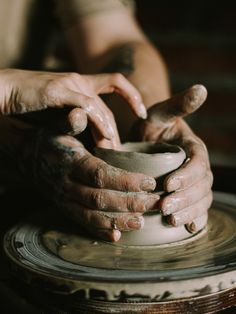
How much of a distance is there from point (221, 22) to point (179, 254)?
1980 mm

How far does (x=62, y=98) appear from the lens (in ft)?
3.95

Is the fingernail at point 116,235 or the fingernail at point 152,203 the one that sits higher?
the fingernail at point 152,203

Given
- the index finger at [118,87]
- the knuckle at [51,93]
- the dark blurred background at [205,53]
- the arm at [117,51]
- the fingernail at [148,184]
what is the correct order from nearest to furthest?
the fingernail at [148,184] → the knuckle at [51,93] → the index finger at [118,87] → the arm at [117,51] → the dark blurred background at [205,53]

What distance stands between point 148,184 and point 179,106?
28cm

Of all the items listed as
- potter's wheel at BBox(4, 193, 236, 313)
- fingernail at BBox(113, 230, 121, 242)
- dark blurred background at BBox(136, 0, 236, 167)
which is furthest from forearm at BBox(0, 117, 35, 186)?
dark blurred background at BBox(136, 0, 236, 167)

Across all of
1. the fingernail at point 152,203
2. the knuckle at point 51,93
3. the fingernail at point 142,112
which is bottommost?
the fingernail at point 152,203

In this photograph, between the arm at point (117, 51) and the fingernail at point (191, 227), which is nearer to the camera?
the fingernail at point (191, 227)

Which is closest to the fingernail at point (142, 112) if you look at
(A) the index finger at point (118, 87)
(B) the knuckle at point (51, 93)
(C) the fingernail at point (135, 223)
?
(A) the index finger at point (118, 87)

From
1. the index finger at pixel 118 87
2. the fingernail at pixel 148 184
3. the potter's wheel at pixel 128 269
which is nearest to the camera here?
the potter's wheel at pixel 128 269

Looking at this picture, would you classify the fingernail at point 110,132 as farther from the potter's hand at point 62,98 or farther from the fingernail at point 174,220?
the fingernail at point 174,220

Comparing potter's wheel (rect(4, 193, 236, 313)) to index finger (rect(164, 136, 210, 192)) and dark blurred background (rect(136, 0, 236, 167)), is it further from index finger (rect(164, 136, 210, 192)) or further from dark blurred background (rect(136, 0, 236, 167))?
dark blurred background (rect(136, 0, 236, 167))

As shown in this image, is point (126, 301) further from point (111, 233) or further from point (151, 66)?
point (151, 66)

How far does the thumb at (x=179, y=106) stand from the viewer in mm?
1252

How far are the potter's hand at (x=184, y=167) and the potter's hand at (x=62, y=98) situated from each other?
0.16m
